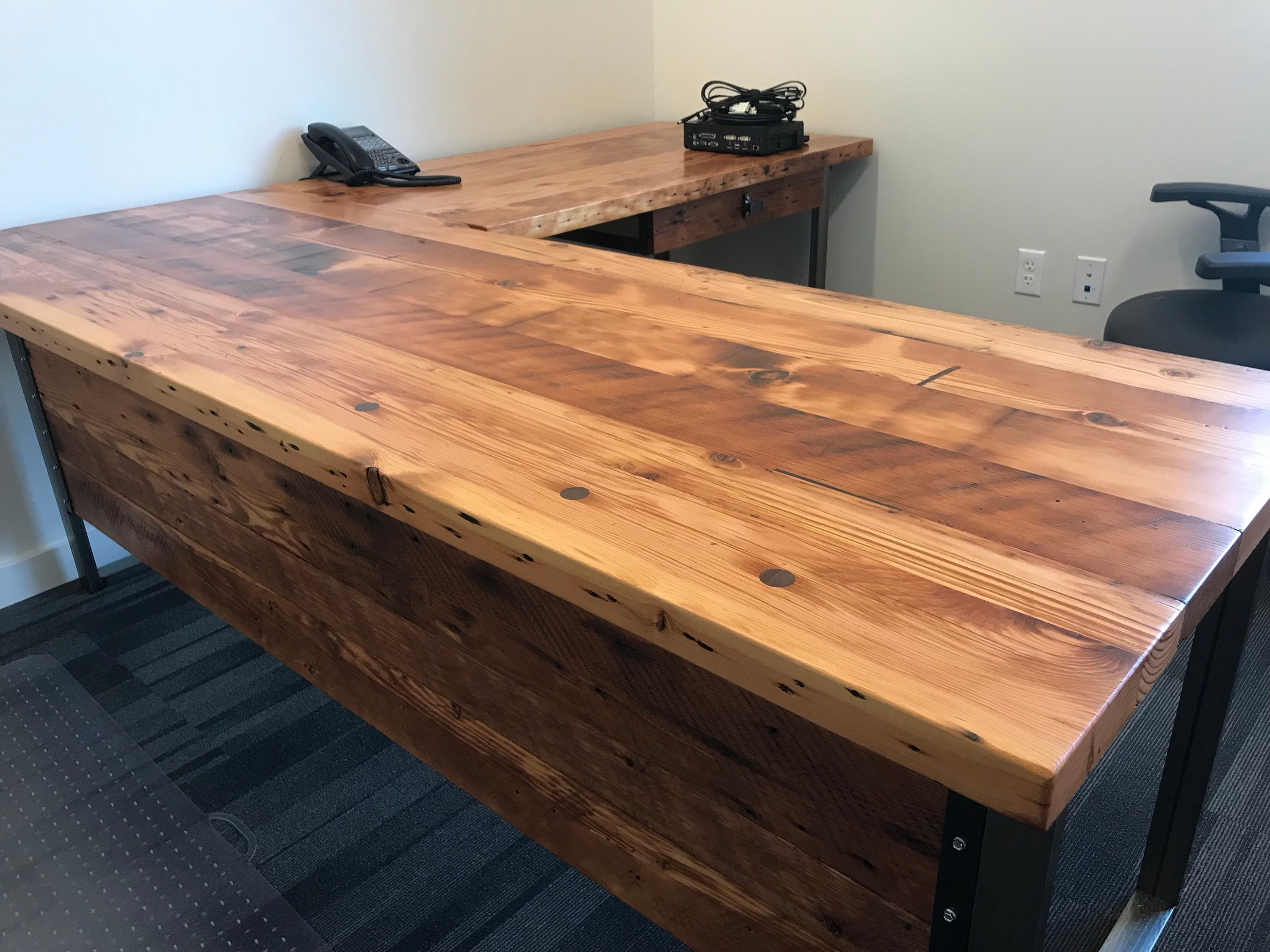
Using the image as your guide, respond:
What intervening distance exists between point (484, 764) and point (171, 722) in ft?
2.88

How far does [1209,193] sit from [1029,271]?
1.82ft

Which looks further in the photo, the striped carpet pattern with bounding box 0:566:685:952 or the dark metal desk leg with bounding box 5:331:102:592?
the dark metal desk leg with bounding box 5:331:102:592

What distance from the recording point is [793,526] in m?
0.68

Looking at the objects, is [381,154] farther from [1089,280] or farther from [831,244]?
[1089,280]

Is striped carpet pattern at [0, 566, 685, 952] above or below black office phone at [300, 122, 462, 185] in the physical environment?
below

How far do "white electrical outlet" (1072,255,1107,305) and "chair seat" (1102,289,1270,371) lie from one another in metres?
0.49

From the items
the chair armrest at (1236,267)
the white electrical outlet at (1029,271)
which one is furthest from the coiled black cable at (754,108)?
the chair armrest at (1236,267)

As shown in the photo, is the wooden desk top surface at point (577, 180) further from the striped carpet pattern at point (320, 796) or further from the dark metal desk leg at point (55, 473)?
the striped carpet pattern at point (320, 796)

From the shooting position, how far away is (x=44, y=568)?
1986 mm

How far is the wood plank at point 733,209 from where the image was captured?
2.04m

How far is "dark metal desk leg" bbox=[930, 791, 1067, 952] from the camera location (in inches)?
22.9

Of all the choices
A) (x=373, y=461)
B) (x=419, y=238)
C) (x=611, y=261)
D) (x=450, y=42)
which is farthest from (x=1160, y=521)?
(x=450, y=42)

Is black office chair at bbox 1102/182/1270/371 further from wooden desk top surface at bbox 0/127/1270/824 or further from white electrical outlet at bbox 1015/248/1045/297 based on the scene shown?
wooden desk top surface at bbox 0/127/1270/824

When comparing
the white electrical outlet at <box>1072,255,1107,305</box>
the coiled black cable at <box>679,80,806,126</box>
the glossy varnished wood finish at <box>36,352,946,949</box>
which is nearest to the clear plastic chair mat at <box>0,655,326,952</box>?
the glossy varnished wood finish at <box>36,352,946,949</box>
